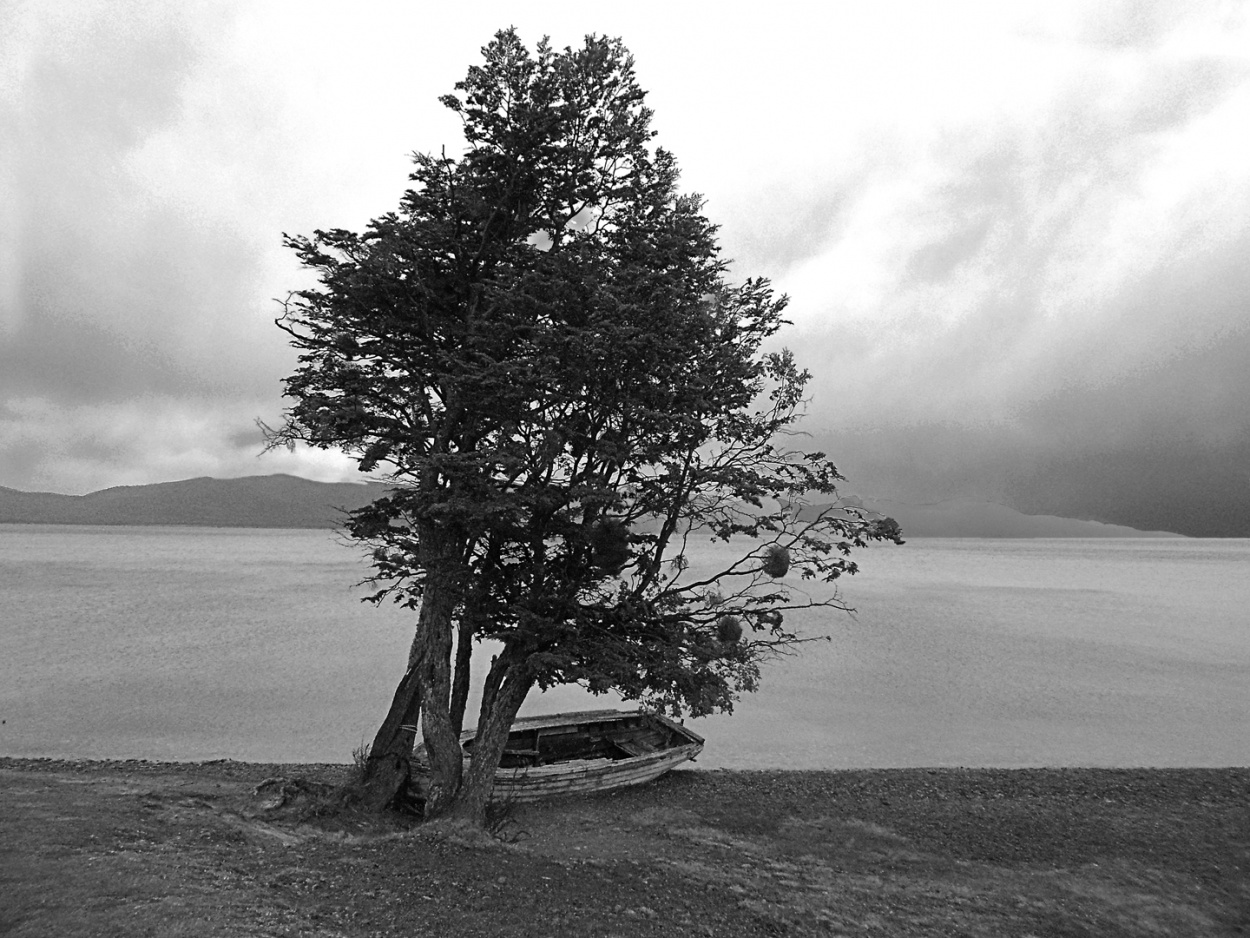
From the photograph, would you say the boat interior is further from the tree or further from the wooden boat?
the tree

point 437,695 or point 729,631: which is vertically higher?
point 729,631

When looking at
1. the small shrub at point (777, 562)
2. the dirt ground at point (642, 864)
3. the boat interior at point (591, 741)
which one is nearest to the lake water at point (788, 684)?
the boat interior at point (591, 741)

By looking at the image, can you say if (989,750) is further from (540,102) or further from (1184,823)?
(540,102)

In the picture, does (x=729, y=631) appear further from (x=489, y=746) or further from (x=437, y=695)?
(x=437, y=695)

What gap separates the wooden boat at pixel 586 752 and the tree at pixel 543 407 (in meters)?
2.35

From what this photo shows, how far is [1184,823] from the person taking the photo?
15438 mm

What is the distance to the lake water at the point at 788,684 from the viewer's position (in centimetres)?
→ 2439

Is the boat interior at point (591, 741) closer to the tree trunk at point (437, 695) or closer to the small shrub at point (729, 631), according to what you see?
the tree trunk at point (437, 695)

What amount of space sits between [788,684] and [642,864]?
75.9 ft

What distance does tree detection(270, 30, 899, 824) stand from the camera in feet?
40.0

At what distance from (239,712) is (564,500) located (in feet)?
73.2

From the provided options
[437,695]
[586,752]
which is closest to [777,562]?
[437,695]

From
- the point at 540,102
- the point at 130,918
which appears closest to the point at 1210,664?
the point at 540,102

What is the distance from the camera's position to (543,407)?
41.1ft
